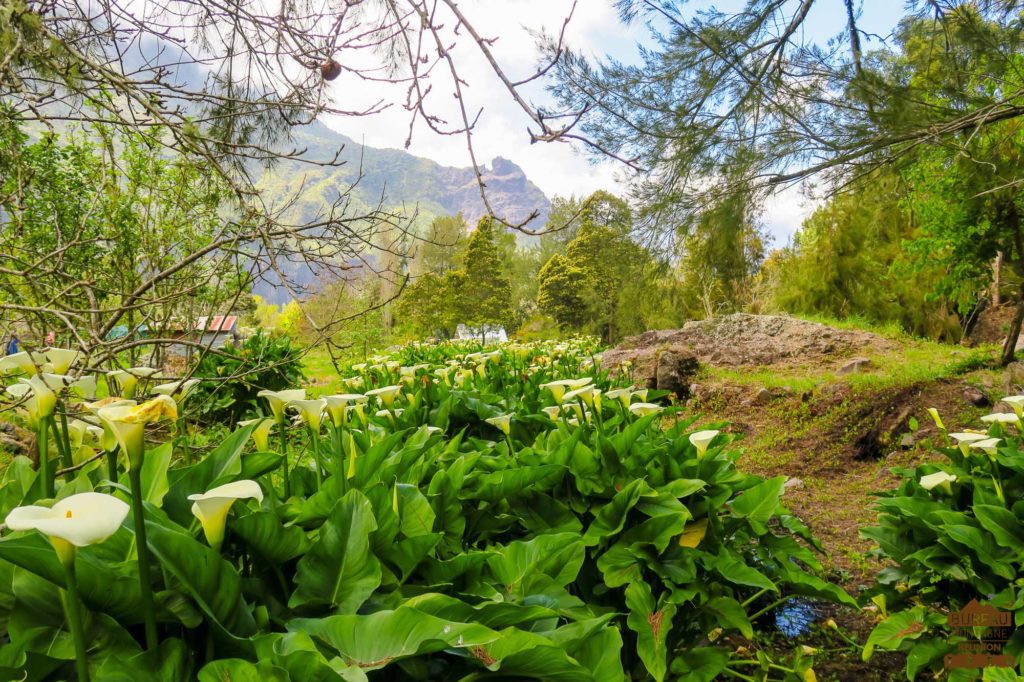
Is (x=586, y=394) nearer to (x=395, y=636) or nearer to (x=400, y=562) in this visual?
(x=400, y=562)

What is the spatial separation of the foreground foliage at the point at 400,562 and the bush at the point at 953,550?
318mm

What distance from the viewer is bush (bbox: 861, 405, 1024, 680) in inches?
67.6

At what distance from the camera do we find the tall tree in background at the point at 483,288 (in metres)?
25.0

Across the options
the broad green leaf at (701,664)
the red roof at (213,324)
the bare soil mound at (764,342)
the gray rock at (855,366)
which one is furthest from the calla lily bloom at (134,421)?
the gray rock at (855,366)

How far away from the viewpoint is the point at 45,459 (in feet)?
3.33

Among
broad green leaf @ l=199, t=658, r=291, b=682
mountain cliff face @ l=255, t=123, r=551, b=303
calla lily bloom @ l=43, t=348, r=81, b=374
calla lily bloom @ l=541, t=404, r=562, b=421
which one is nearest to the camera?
broad green leaf @ l=199, t=658, r=291, b=682

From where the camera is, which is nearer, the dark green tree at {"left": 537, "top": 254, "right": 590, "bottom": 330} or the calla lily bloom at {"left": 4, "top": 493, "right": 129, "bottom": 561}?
the calla lily bloom at {"left": 4, "top": 493, "right": 129, "bottom": 561}

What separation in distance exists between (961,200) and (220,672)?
6.34 meters

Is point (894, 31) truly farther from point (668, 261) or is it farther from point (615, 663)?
point (615, 663)

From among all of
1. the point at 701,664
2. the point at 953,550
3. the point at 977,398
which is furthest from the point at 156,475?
the point at 977,398

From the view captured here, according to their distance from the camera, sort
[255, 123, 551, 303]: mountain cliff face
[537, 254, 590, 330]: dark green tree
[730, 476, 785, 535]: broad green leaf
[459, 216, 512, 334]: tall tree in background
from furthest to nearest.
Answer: [459, 216, 512, 334]: tall tree in background < [537, 254, 590, 330]: dark green tree < [255, 123, 551, 303]: mountain cliff face < [730, 476, 785, 535]: broad green leaf

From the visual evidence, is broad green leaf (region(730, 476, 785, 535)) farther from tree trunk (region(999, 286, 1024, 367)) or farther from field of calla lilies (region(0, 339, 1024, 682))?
tree trunk (region(999, 286, 1024, 367))

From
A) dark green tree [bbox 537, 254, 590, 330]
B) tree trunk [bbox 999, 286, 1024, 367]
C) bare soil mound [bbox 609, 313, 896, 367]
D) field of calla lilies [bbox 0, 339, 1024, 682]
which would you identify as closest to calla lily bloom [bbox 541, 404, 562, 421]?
field of calla lilies [bbox 0, 339, 1024, 682]

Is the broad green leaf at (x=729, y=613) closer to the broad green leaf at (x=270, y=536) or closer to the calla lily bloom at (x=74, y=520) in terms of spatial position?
the broad green leaf at (x=270, y=536)
